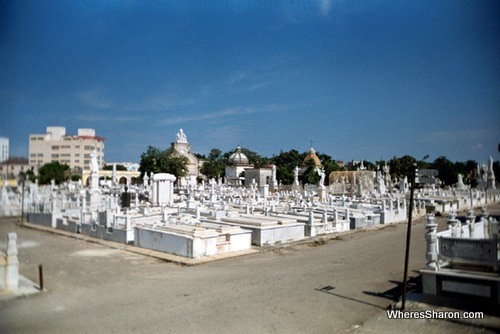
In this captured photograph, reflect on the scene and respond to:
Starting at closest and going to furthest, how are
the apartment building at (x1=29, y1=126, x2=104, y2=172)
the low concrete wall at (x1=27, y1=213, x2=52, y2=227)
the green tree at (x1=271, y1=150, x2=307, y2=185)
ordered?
the apartment building at (x1=29, y1=126, x2=104, y2=172), the low concrete wall at (x1=27, y1=213, x2=52, y2=227), the green tree at (x1=271, y1=150, x2=307, y2=185)

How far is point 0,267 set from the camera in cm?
829

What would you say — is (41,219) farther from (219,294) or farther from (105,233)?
(219,294)

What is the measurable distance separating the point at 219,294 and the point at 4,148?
5143 millimetres

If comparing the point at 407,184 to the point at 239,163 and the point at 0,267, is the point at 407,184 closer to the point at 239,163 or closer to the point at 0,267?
the point at 239,163

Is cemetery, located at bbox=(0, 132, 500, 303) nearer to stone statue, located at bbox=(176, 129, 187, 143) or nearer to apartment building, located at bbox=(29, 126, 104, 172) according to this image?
apartment building, located at bbox=(29, 126, 104, 172)

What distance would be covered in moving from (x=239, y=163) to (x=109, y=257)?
2345 inches

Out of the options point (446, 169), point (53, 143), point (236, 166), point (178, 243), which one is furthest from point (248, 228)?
point (236, 166)

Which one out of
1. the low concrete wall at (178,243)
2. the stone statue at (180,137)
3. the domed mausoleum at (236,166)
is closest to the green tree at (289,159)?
the domed mausoleum at (236,166)

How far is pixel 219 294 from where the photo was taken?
8.16m

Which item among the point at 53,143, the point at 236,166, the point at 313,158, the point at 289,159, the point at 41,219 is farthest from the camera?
the point at 289,159

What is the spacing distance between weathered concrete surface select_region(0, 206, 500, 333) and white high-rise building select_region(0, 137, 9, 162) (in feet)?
9.63

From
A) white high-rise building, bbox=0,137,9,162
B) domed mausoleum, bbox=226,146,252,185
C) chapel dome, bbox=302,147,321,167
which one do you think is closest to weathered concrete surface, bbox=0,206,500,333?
white high-rise building, bbox=0,137,9,162

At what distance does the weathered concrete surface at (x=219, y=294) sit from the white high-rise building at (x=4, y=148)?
294 centimetres

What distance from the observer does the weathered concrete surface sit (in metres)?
6.44
